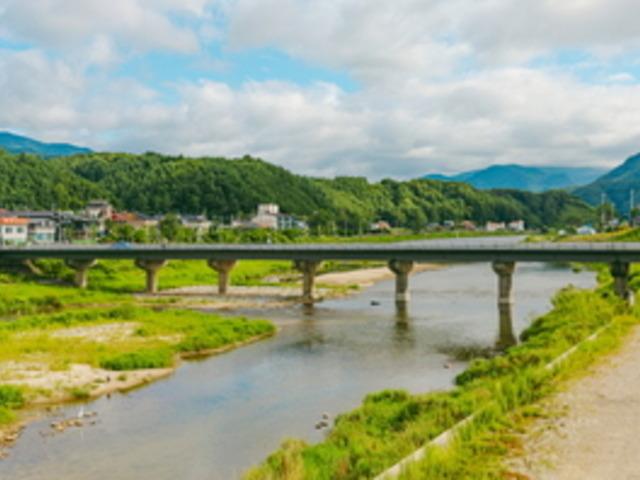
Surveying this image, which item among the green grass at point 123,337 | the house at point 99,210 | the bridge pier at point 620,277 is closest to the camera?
the green grass at point 123,337

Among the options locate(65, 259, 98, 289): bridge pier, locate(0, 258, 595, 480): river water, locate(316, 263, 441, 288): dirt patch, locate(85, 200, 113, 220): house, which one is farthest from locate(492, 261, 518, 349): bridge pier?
locate(85, 200, 113, 220): house

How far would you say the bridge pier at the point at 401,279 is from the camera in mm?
69806

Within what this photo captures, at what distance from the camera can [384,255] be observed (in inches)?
2847

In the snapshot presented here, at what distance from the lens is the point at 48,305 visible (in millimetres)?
65188

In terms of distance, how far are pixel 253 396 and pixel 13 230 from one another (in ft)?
326

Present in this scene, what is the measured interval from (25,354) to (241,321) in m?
17.1

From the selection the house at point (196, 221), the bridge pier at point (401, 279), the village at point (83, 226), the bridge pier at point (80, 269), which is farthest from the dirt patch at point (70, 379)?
the house at point (196, 221)

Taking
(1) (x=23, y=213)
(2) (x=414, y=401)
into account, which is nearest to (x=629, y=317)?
(2) (x=414, y=401)

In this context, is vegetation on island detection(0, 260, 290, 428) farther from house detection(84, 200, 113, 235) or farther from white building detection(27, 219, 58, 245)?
house detection(84, 200, 113, 235)

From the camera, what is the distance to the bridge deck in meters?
62.4

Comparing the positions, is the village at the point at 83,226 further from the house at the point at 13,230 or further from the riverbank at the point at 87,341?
the riverbank at the point at 87,341

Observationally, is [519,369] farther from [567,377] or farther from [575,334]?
[575,334]

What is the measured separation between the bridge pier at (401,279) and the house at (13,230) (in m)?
69.9

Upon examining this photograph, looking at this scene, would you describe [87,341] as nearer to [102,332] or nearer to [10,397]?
[102,332]
